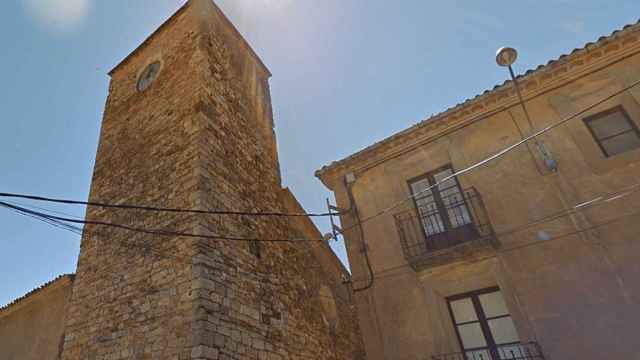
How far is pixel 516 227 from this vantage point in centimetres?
576

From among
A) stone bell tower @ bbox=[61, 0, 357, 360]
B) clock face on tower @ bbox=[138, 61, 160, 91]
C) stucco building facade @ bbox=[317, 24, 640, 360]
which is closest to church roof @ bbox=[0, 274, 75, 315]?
stone bell tower @ bbox=[61, 0, 357, 360]

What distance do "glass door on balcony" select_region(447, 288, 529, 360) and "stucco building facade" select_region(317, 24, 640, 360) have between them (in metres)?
0.02

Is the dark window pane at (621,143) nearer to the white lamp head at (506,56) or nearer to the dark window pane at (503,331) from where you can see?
the white lamp head at (506,56)

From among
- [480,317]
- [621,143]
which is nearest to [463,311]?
[480,317]

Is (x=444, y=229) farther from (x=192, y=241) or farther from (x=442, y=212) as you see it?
(x=192, y=241)

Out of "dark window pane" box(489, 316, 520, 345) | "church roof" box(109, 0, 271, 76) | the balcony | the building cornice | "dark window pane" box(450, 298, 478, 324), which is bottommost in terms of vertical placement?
"dark window pane" box(489, 316, 520, 345)

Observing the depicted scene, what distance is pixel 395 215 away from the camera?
680 centimetres

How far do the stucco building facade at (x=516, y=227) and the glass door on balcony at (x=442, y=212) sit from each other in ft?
0.07

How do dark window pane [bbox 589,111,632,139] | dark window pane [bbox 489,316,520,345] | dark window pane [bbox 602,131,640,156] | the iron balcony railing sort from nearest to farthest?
the iron balcony railing → dark window pane [bbox 489,316,520,345] → dark window pane [bbox 602,131,640,156] → dark window pane [bbox 589,111,632,139]

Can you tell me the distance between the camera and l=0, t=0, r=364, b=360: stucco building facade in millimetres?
5145

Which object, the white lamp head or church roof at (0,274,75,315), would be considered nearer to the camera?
the white lamp head

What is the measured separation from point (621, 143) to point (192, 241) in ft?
22.9

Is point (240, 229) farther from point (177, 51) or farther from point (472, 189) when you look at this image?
Result: point (177, 51)

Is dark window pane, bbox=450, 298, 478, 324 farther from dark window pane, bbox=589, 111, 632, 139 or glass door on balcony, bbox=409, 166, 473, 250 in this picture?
dark window pane, bbox=589, 111, 632, 139
